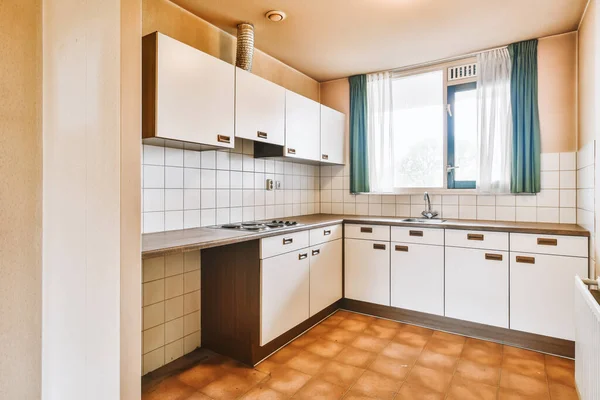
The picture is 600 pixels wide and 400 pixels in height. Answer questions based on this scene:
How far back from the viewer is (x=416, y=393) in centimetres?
195

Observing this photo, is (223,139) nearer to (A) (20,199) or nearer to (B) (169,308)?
(B) (169,308)

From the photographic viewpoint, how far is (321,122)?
3439mm

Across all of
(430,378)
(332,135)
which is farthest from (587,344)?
(332,135)

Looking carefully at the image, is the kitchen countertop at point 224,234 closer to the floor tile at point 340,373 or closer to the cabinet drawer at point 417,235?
the cabinet drawer at point 417,235

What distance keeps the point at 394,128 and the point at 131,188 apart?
2936 mm

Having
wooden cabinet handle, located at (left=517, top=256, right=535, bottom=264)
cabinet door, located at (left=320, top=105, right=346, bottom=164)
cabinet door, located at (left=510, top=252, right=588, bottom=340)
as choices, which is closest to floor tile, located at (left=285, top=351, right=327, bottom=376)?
cabinet door, located at (left=510, top=252, right=588, bottom=340)

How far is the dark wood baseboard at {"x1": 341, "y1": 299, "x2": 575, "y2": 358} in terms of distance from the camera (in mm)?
2432

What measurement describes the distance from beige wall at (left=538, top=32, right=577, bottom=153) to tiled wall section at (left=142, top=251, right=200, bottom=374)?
10.1 feet

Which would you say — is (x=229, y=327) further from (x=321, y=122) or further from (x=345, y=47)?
(x=345, y=47)

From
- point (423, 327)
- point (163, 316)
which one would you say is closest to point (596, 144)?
point (423, 327)

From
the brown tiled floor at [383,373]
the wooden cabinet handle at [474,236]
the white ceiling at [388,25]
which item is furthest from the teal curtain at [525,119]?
the brown tiled floor at [383,373]

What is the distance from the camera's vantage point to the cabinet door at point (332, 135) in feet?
11.4

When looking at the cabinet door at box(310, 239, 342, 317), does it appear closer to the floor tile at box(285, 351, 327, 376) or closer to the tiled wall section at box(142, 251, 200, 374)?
the floor tile at box(285, 351, 327, 376)

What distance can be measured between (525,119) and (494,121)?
23 centimetres
